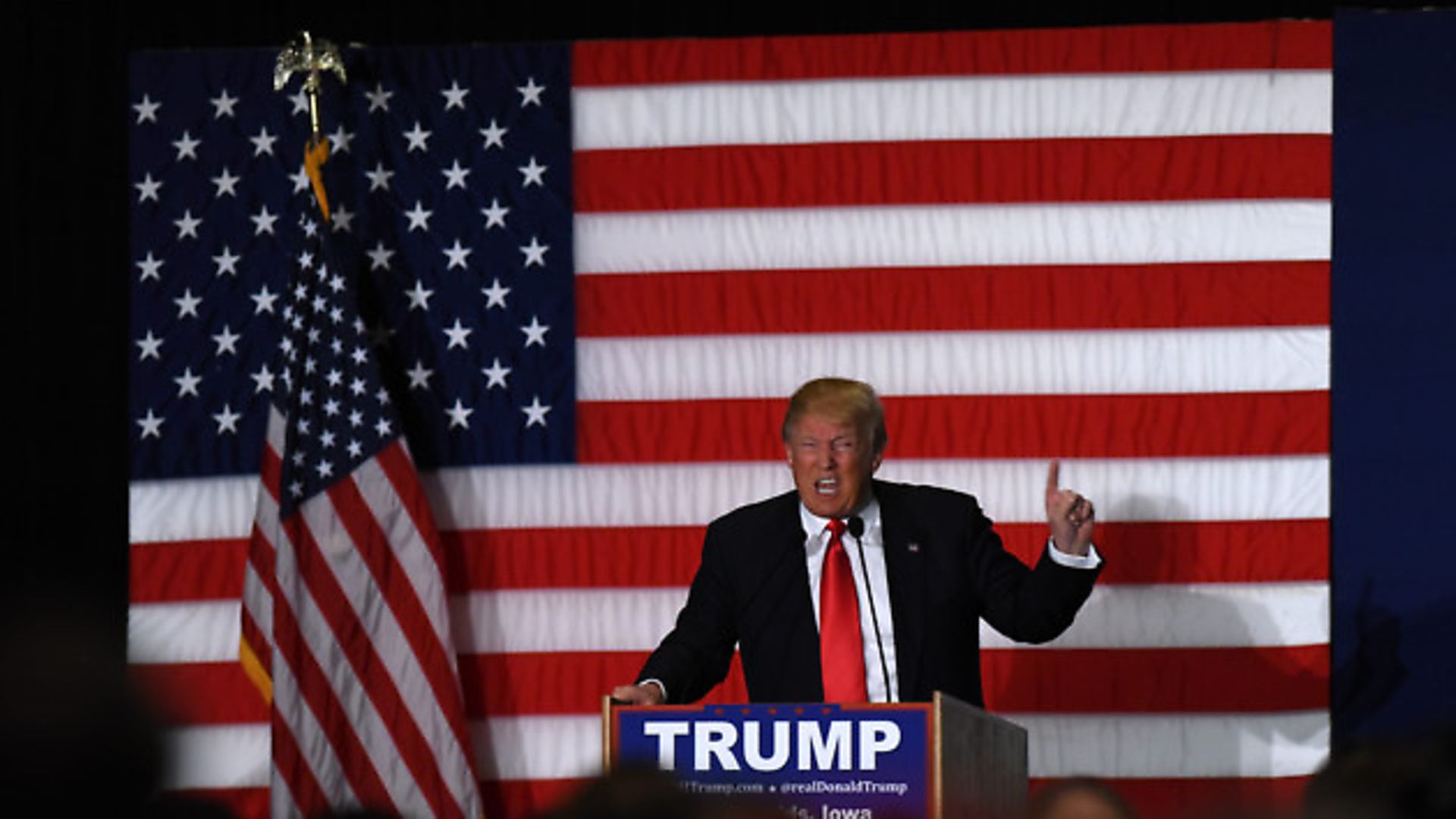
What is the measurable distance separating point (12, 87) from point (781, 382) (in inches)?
89.0

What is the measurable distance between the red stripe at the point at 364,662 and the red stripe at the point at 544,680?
0.23m

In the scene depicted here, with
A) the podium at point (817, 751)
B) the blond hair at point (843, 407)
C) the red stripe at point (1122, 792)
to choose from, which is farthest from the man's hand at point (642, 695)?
the red stripe at point (1122, 792)

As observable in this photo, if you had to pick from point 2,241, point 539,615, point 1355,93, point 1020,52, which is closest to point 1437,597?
point 1355,93

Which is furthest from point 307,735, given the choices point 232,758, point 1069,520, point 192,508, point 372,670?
point 1069,520

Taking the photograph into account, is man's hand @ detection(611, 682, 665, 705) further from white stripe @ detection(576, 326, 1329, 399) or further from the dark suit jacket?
white stripe @ detection(576, 326, 1329, 399)

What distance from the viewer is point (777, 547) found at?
16.0 feet

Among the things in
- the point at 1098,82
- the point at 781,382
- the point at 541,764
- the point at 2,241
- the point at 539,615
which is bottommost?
the point at 541,764

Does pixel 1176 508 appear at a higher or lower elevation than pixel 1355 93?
lower

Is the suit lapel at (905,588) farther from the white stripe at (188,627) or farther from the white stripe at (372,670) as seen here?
the white stripe at (188,627)

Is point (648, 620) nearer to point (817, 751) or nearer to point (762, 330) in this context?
point (762, 330)

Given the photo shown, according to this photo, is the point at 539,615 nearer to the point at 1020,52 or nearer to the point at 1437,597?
the point at 1020,52

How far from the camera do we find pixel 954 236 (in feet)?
20.2

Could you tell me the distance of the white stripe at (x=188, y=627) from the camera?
247 inches

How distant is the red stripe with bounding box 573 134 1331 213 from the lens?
19.9ft
